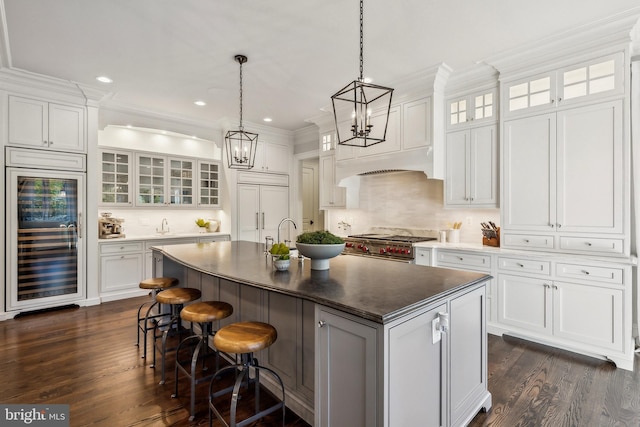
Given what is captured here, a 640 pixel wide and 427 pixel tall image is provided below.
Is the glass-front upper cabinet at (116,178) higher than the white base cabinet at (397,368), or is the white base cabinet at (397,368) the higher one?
the glass-front upper cabinet at (116,178)

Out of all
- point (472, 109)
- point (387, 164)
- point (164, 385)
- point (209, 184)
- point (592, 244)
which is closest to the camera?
point (164, 385)

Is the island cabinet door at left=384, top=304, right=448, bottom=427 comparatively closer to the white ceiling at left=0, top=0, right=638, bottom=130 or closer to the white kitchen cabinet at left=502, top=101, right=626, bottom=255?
the white kitchen cabinet at left=502, top=101, right=626, bottom=255

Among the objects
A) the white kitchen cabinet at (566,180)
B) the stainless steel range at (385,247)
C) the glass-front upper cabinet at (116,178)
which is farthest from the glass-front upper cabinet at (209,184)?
the white kitchen cabinet at (566,180)

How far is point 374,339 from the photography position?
137 centimetres

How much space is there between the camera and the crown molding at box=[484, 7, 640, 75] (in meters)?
2.71

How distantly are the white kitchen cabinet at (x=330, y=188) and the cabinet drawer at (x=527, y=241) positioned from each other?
8.24 ft

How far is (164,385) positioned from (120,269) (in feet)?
9.65

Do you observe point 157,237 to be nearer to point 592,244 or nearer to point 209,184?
point 209,184

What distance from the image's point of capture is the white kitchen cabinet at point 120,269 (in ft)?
15.2

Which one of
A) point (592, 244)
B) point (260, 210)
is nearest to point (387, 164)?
point (592, 244)

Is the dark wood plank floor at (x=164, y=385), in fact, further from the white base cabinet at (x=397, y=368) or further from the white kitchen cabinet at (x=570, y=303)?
the white base cabinet at (x=397, y=368)

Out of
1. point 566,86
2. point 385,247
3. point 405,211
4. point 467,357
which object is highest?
point 566,86

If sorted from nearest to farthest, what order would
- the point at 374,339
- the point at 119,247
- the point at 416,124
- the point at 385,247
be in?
the point at 374,339
the point at 416,124
the point at 385,247
the point at 119,247

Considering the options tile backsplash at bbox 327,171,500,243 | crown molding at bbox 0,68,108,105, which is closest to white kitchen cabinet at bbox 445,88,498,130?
tile backsplash at bbox 327,171,500,243
